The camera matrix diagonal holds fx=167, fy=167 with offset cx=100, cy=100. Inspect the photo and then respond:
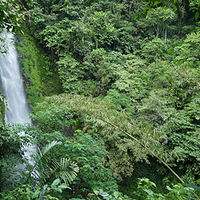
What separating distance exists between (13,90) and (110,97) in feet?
15.8

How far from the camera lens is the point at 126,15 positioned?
14000mm

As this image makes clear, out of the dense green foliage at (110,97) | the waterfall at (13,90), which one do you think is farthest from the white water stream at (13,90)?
the dense green foliage at (110,97)

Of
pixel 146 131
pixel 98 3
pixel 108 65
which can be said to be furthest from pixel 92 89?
pixel 98 3

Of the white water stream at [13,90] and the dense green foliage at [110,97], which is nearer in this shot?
the dense green foliage at [110,97]

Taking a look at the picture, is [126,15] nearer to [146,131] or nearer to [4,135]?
[146,131]

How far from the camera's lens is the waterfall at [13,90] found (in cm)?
763

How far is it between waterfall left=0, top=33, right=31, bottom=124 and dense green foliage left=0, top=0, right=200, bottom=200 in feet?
1.50

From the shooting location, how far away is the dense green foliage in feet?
12.2

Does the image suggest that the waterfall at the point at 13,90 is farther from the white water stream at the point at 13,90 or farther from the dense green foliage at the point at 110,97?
the dense green foliage at the point at 110,97

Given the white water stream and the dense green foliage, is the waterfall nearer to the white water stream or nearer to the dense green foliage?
the white water stream

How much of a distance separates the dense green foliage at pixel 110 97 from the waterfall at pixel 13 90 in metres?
0.46

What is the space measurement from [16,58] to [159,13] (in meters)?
9.51

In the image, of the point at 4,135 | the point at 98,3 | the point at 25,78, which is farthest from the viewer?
the point at 98,3

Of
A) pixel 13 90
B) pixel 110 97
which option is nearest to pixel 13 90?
pixel 13 90
